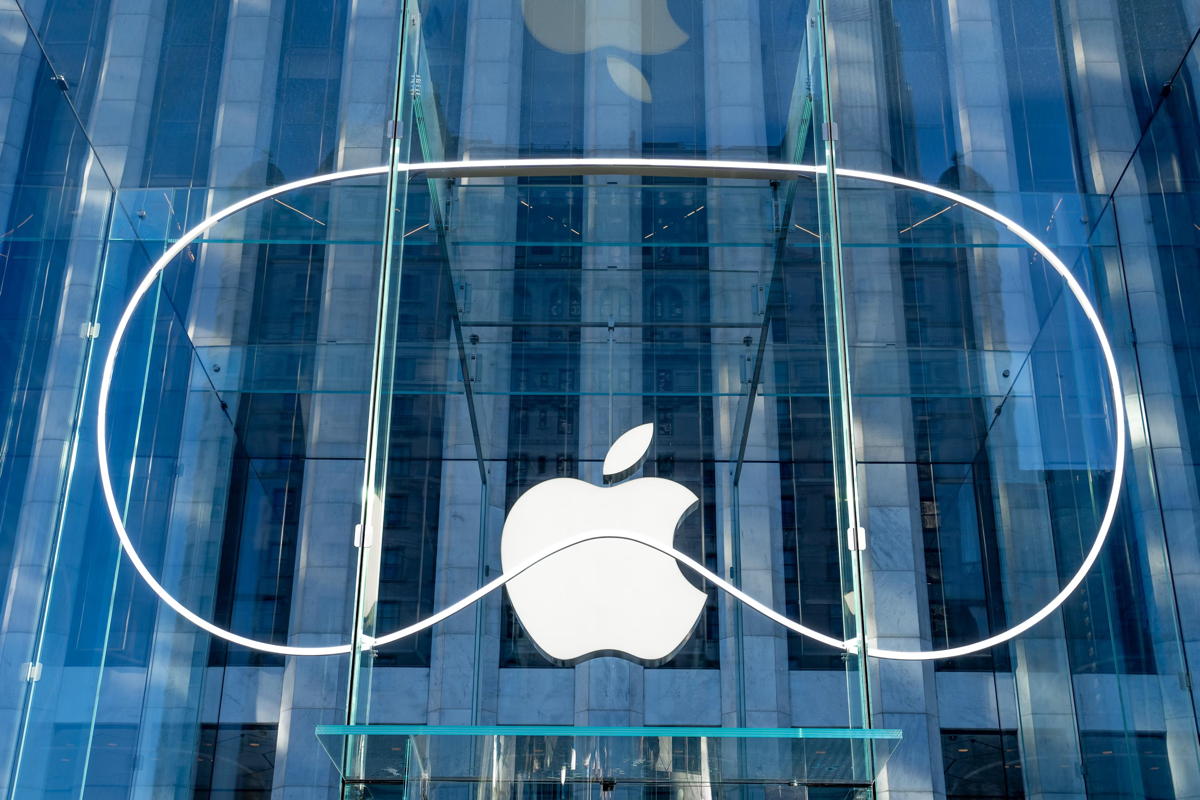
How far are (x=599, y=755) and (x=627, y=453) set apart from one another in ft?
3.78

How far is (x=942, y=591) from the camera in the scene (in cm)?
805

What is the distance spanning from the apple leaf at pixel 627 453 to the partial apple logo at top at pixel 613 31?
1535 mm

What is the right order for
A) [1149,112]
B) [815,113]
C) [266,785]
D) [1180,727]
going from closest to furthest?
1. [815,113]
2. [1180,727]
3. [1149,112]
4. [266,785]

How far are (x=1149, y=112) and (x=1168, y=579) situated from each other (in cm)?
226

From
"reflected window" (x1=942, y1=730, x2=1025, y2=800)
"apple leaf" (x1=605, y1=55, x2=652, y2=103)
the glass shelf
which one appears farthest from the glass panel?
"reflected window" (x1=942, y1=730, x2=1025, y2=800)

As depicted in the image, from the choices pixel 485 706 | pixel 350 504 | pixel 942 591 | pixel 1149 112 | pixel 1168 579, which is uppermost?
pixel 1149 112

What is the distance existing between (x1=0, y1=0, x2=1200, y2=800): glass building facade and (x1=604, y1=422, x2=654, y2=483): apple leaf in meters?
0.04

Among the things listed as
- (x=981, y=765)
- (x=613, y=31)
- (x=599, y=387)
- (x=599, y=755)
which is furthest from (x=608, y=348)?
(x=981, y=765)

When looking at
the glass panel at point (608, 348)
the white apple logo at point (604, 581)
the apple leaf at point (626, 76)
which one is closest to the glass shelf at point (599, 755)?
the glass panel at point (608, 348)

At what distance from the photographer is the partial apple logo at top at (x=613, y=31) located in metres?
4.78

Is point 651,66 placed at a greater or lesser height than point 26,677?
greater

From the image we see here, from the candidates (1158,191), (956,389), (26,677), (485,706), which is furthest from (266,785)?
(1158,191)

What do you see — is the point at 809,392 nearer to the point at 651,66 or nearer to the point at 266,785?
the point at 651,66

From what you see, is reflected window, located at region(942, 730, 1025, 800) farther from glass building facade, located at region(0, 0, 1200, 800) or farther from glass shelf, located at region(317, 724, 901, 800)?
glass shelf, located at region(317, 724, 901, 800)
